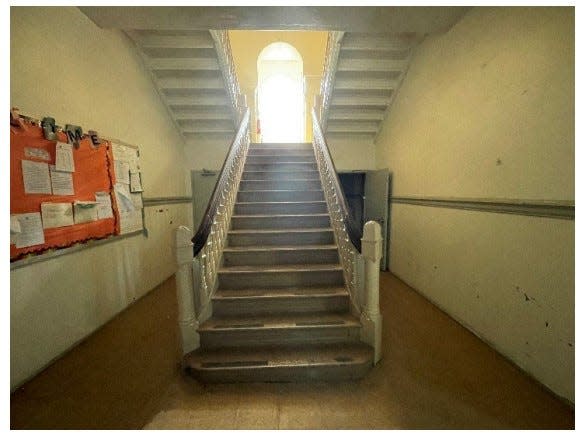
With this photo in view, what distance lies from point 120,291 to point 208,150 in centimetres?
304

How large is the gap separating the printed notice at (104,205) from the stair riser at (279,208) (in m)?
1.45

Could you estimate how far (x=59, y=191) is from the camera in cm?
219

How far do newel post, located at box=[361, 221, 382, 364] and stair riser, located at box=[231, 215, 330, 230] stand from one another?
124 centimetres

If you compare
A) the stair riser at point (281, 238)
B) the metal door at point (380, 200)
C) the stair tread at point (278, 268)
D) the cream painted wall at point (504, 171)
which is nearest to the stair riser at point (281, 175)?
the metal door at point (380, 200)

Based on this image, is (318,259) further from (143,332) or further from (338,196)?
(143,332)

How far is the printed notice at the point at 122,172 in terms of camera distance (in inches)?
114

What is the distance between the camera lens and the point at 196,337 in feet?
7.07

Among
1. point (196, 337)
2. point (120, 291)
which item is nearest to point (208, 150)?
point (120, 291)

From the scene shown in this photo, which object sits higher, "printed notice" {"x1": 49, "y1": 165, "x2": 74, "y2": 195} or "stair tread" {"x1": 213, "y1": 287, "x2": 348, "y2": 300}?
"printed notice" {"x1": 49, "y1": 165, "x2": 74, "y2": 195}

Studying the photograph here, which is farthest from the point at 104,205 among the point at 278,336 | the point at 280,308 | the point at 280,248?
the point at 278,336

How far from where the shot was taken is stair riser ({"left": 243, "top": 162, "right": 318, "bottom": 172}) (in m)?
4.31

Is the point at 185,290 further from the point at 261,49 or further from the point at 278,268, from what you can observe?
the point at 261,49

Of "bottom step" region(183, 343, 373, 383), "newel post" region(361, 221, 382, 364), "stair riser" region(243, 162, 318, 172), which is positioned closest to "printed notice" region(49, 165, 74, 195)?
"bottom step" region(183, 343, 373, 383)

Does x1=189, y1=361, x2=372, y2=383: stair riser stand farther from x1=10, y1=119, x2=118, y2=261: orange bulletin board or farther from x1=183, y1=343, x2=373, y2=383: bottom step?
x1=10, y1=119, x2=118, y2=261: orange bulletin board
